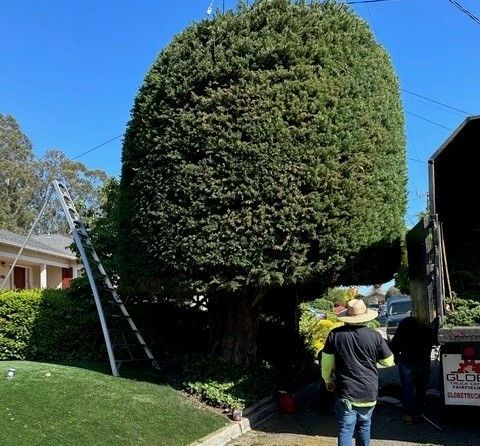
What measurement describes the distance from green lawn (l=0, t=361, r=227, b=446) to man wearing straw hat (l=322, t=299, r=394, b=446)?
194 centimetres

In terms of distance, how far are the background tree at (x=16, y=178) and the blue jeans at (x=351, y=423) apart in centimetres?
4196

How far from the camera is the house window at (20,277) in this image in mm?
25950

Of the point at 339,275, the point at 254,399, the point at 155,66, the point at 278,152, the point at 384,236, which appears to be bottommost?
the point at 254,399

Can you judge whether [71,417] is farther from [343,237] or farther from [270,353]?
[270,353]

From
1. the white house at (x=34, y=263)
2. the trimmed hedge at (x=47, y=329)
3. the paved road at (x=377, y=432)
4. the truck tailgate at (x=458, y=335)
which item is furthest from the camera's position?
the white house at (x=34, y=263)

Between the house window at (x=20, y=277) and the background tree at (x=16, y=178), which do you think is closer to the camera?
the house window at (x=20, y=277)

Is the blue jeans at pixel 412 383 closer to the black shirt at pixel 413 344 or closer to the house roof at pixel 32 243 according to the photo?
the black shirt at pixel 413 344

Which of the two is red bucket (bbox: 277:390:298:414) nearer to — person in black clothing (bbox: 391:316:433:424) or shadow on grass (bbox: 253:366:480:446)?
shadow on grass (bbox: 253:366:480:446)

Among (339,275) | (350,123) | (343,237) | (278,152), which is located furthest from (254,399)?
(350,123)

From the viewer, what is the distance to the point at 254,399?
8.69m

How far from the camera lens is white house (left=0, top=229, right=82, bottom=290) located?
2175cm

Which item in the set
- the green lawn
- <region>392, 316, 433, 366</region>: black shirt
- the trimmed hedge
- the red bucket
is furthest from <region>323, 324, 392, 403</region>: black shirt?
the trimmed hedge

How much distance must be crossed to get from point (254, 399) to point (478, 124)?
481 centimetres

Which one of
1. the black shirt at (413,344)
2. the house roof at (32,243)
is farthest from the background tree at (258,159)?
the house roof at (32,243)
